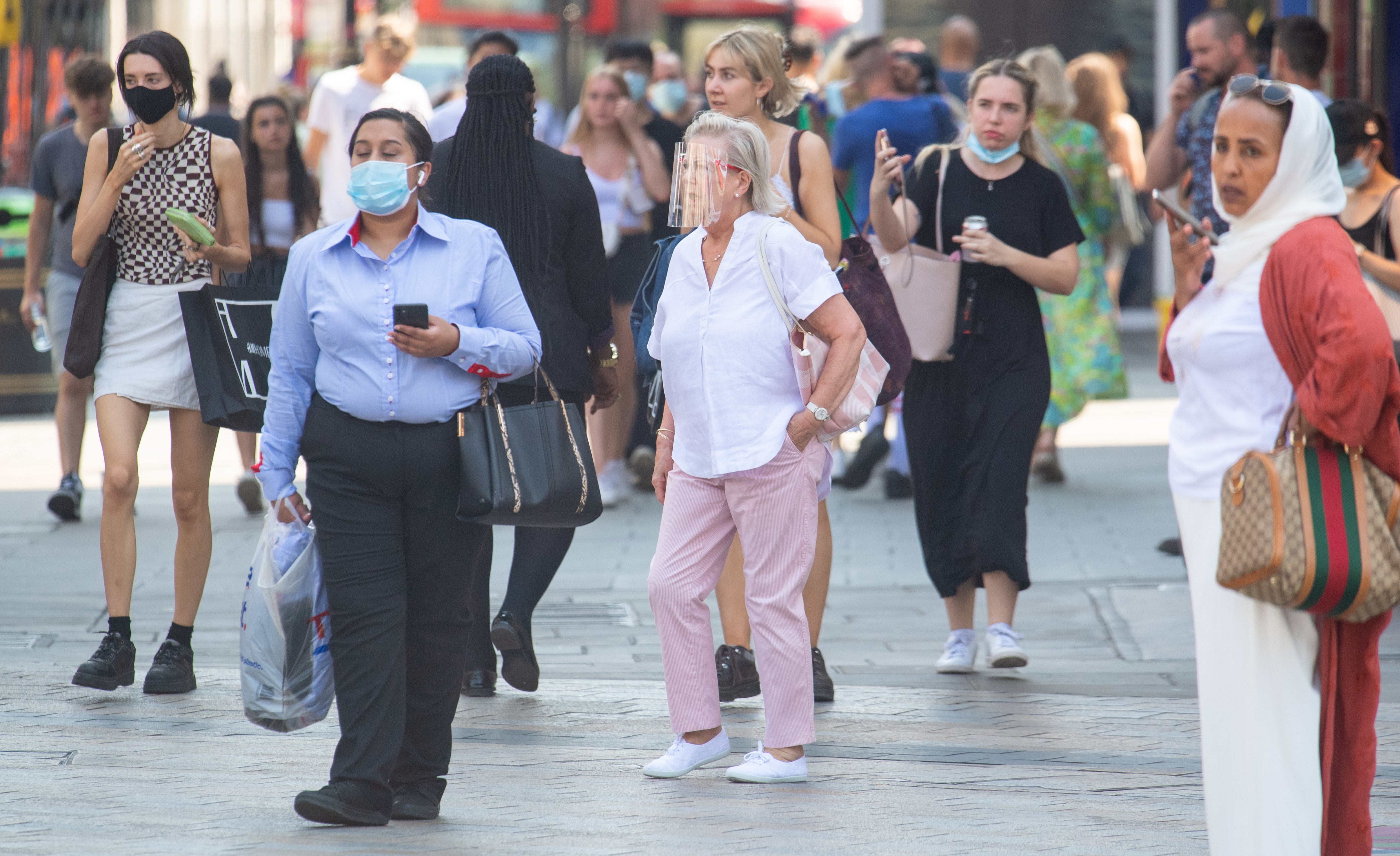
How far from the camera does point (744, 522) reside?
4.98 m

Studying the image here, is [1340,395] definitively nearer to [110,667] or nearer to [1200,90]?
[110,667]

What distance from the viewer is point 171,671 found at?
5977 millimetres

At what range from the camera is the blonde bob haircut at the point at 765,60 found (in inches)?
230

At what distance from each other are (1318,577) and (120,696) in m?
3.95

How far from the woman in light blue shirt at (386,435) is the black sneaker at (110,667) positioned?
1.64m

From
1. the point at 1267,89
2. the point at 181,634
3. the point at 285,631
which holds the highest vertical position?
the point at 1267,89

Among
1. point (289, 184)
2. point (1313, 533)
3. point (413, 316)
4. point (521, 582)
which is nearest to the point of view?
point (1313, 533)

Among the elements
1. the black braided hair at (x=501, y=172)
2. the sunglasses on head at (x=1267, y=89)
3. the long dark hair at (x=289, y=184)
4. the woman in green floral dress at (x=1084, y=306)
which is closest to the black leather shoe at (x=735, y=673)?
the black braided hair at (x=501, y=172)

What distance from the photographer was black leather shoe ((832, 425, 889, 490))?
10219mm

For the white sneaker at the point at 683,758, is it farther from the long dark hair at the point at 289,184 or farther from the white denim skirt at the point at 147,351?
the long dark hair at the point at 289,184

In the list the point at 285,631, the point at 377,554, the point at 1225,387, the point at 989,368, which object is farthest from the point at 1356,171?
the point at 285,631

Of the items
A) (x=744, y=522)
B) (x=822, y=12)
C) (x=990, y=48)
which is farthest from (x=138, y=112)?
(x=822, y=12)

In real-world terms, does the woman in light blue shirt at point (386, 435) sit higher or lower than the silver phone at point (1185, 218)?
lower

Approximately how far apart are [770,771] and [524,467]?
1161 millimetres
